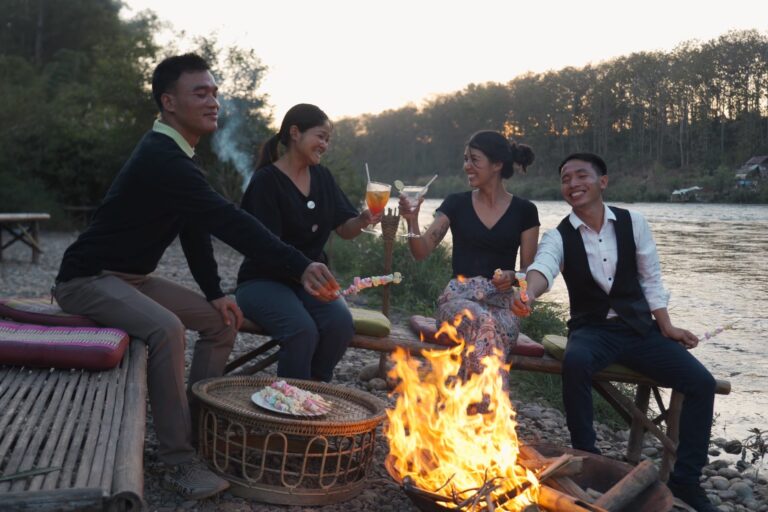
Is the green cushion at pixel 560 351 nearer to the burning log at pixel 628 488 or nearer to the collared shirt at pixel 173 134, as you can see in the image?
the burning log at pixel 628 488

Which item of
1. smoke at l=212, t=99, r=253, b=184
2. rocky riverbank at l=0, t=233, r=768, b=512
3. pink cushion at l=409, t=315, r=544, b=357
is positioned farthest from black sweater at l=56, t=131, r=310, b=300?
smoke at l=212, t=99, r=253, b=184

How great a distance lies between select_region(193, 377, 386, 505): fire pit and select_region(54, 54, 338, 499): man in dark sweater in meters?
0.10

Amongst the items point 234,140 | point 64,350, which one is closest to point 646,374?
point 64,350

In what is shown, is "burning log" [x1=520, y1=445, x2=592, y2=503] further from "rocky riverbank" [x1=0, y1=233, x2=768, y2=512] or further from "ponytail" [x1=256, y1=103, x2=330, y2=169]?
"ponytail" [x1=256, y1=103, x2=330, y2=169]

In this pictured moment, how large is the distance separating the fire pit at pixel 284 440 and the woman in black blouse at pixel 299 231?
0.50 meters

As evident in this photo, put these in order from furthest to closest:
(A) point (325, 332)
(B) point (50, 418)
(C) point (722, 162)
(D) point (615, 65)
Result: 1. (D) point (615, 65)
2. (C) point (722, 162)
3. (A) point (325, 332)
4. (B) point (50, 418)

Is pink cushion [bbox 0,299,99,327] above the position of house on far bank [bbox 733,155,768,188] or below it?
below

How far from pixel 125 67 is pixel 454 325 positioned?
699 inches

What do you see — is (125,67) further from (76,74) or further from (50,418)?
(50,418)

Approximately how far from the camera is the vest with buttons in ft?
12.9

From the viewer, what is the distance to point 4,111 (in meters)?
18.2

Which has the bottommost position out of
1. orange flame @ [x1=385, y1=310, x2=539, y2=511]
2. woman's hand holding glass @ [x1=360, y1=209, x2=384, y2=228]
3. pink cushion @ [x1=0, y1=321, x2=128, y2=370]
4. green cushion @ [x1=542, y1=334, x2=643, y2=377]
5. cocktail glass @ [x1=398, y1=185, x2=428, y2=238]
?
orange flame @ [x1=385, y1=310, x2=539, y2=511]

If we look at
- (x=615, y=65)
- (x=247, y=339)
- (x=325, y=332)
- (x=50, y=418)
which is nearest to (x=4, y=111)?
(x=247, y=339)

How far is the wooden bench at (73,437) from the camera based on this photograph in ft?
6.05
